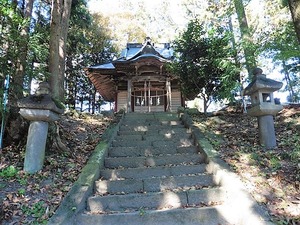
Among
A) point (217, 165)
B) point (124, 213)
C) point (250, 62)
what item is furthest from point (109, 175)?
point (250, 62)

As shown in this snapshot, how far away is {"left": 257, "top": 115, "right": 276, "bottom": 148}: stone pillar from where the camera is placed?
4898 millimetres

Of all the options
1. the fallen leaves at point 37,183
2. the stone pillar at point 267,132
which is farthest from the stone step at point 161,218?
the stone pillar at point 267,132

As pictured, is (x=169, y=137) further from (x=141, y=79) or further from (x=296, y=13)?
(x=141, y=79)

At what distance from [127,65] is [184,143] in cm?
728

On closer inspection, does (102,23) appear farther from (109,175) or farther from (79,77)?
(109,175)

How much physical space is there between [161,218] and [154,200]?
39 cm

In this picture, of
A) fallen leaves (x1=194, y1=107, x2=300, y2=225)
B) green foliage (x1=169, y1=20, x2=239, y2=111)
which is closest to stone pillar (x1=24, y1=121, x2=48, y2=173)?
fallen leaves (x1=194, y1=107, x2=300, y2=225)

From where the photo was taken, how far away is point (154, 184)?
390 centimetres

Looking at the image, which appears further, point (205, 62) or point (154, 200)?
point (205, 62)

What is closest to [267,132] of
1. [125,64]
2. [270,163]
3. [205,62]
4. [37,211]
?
[270,163]

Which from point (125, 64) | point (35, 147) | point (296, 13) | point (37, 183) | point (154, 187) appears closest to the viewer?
point (296, 13)

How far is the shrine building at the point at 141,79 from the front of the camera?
471 inches

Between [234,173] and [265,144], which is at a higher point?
[265,144]

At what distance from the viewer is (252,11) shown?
14867 mm
